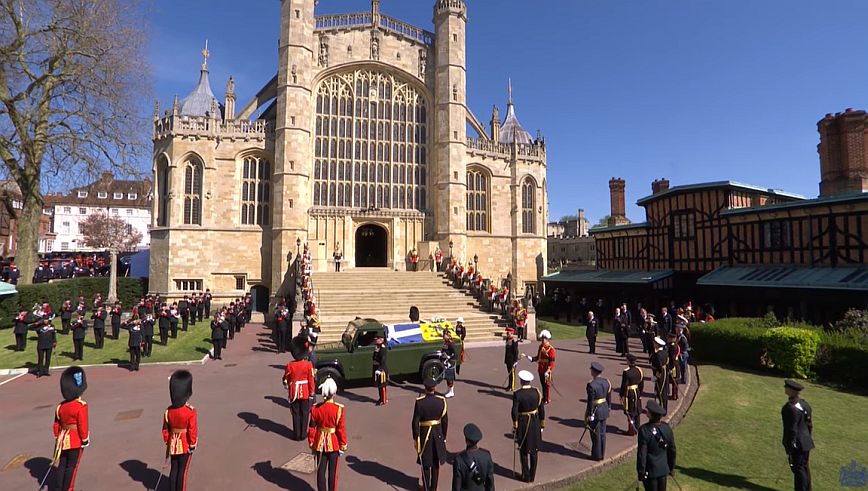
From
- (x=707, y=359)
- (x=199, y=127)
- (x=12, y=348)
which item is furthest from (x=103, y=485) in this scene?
(x=199, y=127)

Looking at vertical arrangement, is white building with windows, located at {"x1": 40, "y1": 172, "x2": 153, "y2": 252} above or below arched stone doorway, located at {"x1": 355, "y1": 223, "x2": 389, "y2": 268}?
above

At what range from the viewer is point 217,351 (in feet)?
50.9

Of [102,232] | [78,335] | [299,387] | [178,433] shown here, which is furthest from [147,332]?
[102,232]

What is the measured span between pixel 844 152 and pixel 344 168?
30258mm

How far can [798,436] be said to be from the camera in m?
5.98

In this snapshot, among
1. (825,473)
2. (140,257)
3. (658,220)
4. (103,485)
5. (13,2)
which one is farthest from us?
(140,257)

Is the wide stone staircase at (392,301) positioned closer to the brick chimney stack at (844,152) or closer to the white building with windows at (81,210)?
the brick chimney stack at (844,152)

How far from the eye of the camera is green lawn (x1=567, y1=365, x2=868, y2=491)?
6.55 metres

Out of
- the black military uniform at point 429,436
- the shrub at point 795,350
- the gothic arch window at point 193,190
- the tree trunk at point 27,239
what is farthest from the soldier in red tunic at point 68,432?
the gothic arch window at point 193,190

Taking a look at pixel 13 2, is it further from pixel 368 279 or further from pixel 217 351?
pixel 368 279

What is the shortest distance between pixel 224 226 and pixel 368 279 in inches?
404

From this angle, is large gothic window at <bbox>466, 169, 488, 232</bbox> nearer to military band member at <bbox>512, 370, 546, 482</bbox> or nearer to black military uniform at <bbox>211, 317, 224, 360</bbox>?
black military uniform at <bbox>211, 317, 224, 360</bbox>

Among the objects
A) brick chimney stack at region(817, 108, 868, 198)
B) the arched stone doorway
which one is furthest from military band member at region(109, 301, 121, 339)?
brick chimney stack at region(817, 108, 868, 198)

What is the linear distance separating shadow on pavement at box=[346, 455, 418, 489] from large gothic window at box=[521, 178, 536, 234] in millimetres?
27715
